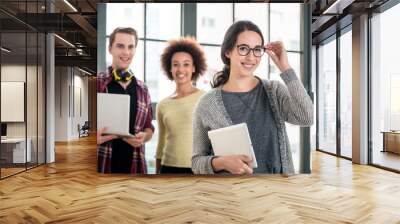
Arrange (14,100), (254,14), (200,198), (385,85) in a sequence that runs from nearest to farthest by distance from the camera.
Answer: (200,198) → (254,14) → (14,100) → (385,85)

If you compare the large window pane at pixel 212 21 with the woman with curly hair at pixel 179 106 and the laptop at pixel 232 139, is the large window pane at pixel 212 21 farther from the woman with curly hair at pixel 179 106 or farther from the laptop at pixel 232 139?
the laptop at pixel 232 139

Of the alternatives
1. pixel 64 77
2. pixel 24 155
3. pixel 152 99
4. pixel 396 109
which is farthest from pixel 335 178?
pixel 64 77

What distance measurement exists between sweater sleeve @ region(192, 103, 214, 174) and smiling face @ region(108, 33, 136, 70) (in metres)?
1.31

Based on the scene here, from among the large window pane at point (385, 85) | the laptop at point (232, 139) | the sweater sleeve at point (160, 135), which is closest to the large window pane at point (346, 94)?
the large window pane at point (385, 85)

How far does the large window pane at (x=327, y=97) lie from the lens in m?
10.1

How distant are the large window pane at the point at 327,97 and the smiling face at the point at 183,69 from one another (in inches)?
212

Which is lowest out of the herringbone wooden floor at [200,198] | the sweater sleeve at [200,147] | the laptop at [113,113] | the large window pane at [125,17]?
the herringbone wooden floor at [200,198]

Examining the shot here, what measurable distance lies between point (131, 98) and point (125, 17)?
1244 millimetres

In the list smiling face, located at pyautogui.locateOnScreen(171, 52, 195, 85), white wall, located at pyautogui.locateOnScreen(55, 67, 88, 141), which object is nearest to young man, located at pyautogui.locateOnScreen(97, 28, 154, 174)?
smiling face, located at pyautogui.locateOnScreen(171, 52, 195, 85)

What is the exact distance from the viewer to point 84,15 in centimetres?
858

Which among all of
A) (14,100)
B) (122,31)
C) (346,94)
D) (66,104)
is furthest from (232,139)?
(66,104)

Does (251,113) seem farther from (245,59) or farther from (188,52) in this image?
(188,52)

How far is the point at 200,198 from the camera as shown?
4793 millimetres

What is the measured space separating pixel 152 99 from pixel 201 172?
1320mm
